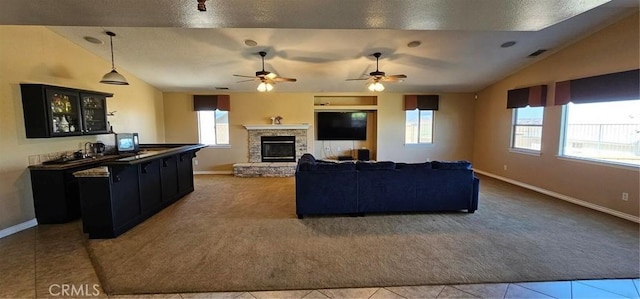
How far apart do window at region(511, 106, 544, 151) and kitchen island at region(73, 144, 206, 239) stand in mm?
7302

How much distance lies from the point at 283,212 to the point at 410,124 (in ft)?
17.5

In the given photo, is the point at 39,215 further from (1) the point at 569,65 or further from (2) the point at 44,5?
(1) the point at 569,65

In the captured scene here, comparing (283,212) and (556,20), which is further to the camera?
(283,212)

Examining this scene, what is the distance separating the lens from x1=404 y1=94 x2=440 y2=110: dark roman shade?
26.0ft

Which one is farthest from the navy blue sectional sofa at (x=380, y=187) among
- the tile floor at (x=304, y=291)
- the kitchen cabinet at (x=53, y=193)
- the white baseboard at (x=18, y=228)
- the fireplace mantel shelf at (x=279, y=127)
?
the white baseboard at (x=18, y=228)

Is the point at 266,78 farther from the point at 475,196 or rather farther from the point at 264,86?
the point at 475,196

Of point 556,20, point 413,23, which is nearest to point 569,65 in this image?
point 556,20

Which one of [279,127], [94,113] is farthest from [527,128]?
[94,113]

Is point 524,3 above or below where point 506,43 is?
below

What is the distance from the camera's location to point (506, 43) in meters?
4.87

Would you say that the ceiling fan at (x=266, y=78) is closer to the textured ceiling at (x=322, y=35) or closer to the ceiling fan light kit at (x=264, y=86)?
the ceiling fan light kit at (x=264, y=86)

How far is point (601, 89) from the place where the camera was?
4.45 meters

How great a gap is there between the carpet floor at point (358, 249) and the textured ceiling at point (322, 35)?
260cm

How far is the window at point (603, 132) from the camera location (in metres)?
4.19
